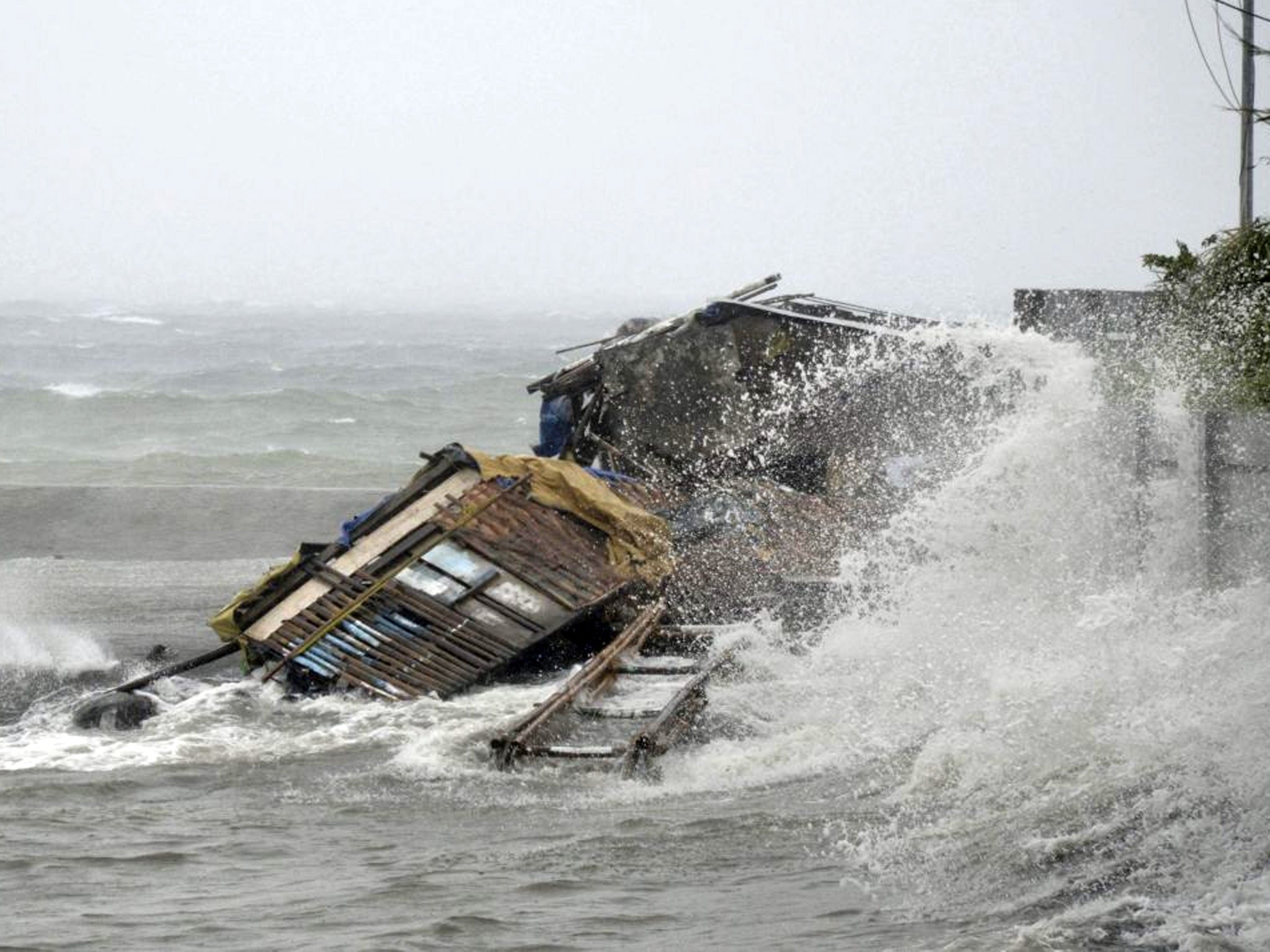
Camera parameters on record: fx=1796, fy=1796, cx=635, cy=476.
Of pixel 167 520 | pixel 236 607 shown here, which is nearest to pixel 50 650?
pixel 236 607

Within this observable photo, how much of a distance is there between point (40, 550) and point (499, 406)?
85.0 feet

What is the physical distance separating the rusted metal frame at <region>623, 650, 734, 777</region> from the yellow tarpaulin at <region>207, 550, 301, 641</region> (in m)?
3.54

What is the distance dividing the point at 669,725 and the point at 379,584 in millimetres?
3388

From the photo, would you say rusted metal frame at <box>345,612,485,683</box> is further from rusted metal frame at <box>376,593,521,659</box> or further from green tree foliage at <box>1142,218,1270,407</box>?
green tree foliage at <box>1142,218,1270,407</box>

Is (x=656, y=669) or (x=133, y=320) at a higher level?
(x=133, y=320)

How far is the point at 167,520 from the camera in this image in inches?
836

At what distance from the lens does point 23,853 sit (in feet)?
28.8

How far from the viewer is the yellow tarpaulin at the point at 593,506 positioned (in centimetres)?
1385

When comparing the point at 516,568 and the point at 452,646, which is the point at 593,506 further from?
the point at 452,646

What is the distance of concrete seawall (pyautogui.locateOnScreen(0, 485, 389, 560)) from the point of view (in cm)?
1983

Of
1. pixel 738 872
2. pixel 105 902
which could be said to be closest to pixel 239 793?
pixel 105 902

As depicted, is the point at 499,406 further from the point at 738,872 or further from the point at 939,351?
the point at 738,872

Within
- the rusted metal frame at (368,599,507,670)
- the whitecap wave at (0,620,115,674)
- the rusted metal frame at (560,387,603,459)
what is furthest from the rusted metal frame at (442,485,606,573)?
the whitecap wave at (0,620,115,674)

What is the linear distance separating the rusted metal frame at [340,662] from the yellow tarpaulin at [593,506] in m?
2.05
